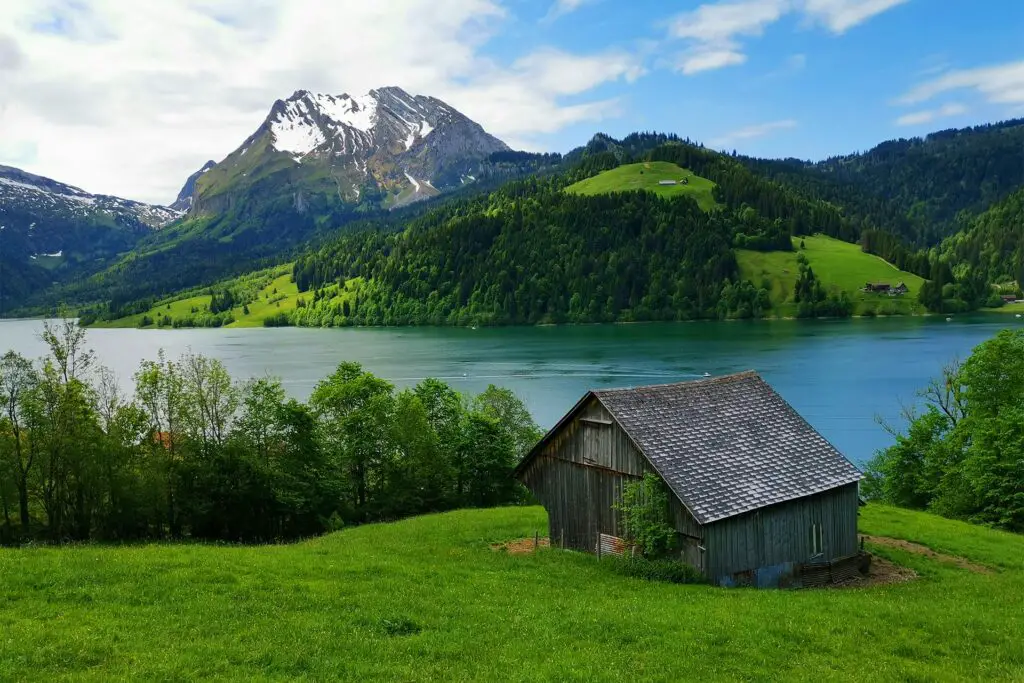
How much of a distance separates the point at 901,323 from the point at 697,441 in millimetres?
175471

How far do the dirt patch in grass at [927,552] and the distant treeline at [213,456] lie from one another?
28.3m

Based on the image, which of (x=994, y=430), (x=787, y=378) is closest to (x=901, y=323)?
(x=787, y=378)

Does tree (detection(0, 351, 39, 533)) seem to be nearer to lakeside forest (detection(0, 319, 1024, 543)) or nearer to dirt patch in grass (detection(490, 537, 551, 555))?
lakeside forest (detection(0, 319, 1024, 543))

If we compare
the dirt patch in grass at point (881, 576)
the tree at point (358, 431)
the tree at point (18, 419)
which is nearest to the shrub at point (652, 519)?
the dirt patch in grass at point (881, 576)

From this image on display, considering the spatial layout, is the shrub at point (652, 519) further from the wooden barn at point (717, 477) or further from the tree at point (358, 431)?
the tree at point (358, 431)

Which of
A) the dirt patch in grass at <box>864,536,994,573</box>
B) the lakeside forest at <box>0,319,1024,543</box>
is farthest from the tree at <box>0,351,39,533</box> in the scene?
the dirt patch in grass at <box>864,536,994,573</box>

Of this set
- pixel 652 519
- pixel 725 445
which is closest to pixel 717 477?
pixel 725 445

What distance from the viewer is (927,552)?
3186 centimetres

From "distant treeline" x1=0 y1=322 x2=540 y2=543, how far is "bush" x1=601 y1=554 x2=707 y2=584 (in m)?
25.3

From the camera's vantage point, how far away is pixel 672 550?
25.1m

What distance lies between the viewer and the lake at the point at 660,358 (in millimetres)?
85500

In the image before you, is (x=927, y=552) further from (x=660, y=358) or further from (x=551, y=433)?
(x=660, y=358)

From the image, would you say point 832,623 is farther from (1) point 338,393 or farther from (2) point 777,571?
(1) point 338,393

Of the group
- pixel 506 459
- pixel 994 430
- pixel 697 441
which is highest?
pixel 697 441
